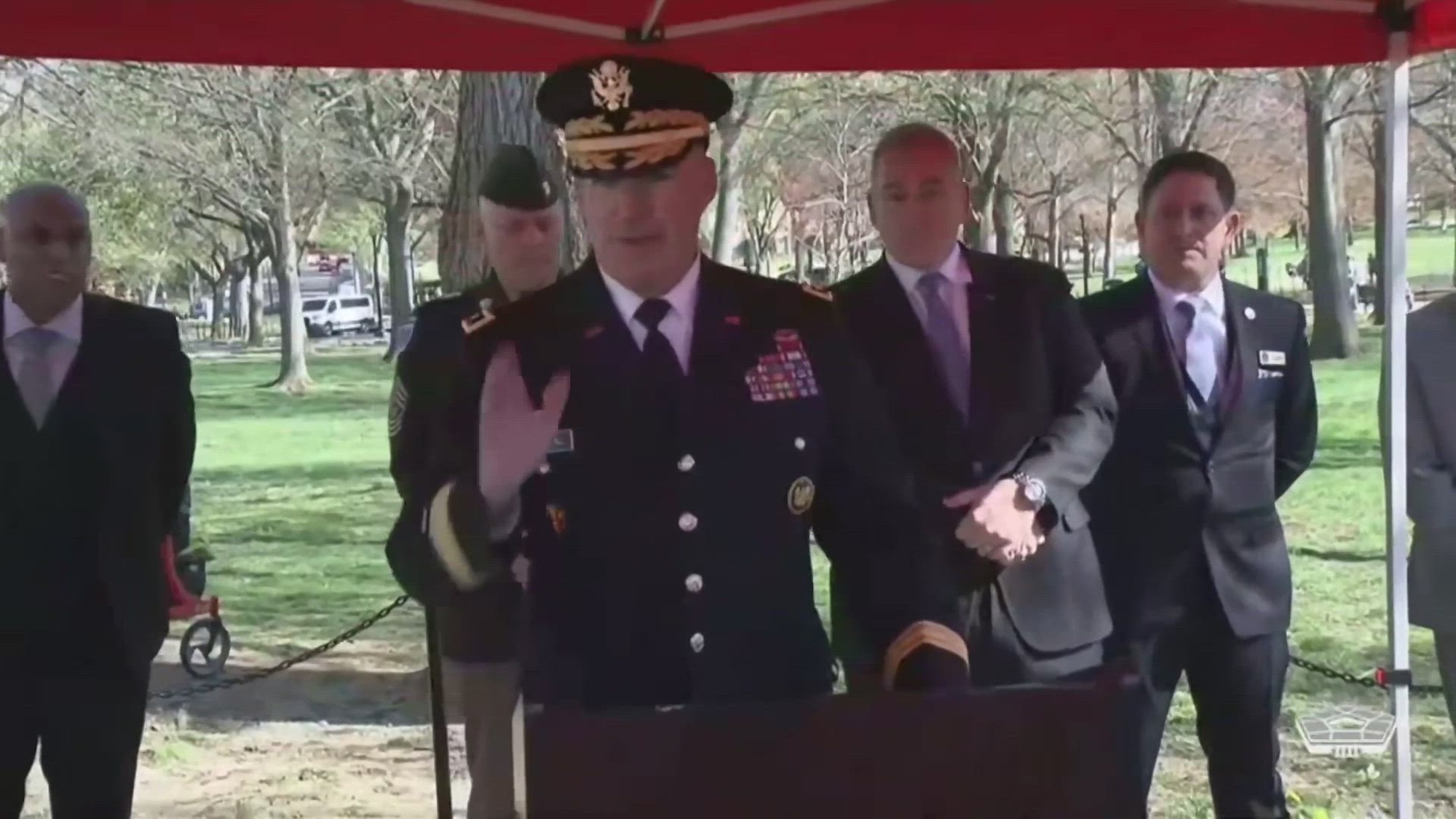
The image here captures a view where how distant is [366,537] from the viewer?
12.0 m

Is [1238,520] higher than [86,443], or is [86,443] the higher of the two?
[86,443]

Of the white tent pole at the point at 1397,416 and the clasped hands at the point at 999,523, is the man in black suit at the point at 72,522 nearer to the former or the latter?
the clasped hands at the point at 999,523

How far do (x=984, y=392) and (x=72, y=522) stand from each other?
194 centimetres

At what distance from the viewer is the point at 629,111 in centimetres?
214

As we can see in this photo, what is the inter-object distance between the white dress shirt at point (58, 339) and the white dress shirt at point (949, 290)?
70.6 inches

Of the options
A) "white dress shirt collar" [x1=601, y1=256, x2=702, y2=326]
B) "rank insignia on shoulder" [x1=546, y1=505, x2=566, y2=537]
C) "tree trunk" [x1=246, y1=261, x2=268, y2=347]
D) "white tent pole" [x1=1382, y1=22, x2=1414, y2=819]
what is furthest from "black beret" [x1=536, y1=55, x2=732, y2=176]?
"tree trunk" [x1=246, y1=261, x2=268, y2=347]

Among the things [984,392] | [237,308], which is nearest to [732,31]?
[984,392]

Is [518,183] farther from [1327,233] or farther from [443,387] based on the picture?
[1327,233]

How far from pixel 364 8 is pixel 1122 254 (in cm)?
4347

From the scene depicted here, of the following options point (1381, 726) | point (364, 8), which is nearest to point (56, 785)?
point (364, 8)

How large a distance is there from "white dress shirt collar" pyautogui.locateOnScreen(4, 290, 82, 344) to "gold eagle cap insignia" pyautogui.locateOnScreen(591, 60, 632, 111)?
181 centimetres

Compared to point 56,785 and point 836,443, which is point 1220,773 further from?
point 56,785

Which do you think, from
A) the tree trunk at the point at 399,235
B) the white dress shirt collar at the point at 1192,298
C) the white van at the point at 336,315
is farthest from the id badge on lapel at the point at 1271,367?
the white van at the point at 336,315

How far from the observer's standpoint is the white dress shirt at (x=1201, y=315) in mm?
3742
